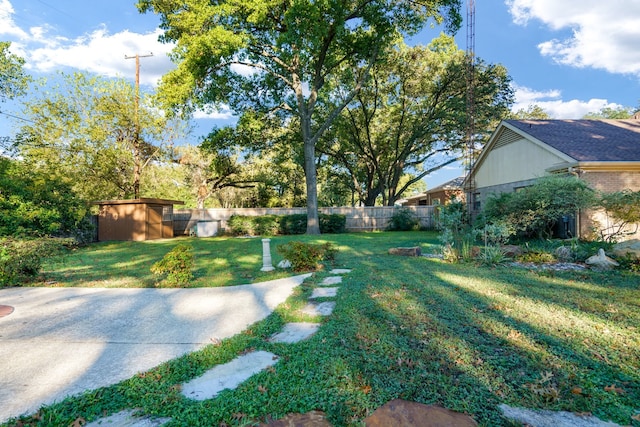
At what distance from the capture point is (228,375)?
222 centimetres

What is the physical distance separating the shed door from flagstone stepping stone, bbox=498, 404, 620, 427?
16.7m

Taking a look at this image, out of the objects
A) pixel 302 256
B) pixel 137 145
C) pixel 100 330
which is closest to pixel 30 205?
pixel 100 330

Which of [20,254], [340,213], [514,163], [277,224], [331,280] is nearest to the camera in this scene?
[20,254]

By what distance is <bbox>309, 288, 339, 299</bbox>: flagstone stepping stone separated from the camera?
14.1 feet

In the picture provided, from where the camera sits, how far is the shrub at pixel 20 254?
503 centimetres

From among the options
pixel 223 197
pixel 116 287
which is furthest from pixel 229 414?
pixel 223 197

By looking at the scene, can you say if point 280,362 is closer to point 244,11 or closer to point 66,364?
point 66,364

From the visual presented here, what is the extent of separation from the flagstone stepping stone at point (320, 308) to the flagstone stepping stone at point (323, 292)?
1.11ft

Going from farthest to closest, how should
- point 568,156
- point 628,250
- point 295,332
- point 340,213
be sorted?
point 340,213, point 568,156, point 628,250, point 295,332

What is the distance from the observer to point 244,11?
12828mm

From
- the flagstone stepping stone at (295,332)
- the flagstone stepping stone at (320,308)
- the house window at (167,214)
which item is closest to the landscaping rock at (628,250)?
the flagstone stepping stone at (320,308)

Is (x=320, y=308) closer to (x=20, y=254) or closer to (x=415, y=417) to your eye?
(x=415, y=417)

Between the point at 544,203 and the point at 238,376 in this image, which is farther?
the point at 544,203

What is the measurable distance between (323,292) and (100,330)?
257 cm
